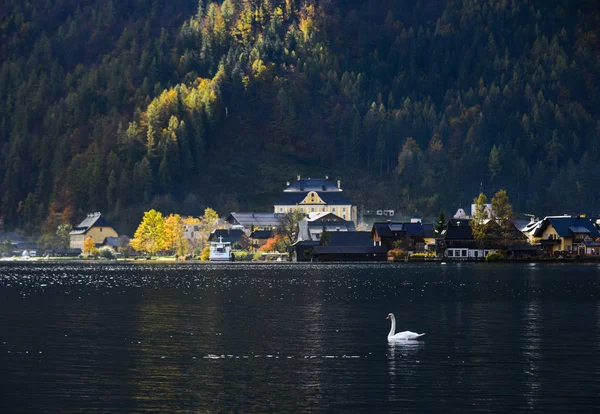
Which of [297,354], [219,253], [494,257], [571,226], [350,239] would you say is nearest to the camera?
[297,354]

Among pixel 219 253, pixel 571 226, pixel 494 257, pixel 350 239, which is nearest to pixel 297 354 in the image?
pixel 494 257

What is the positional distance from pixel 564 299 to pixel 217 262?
376 ft

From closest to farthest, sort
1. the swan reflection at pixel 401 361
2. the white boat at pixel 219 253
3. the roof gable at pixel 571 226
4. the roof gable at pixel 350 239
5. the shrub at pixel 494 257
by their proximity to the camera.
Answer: the swan reflection at pixel 401 361, the shrub at pixel 494 257, the roof gable at pixel 571 226, the roof gable at pixel 350 239, the white boat at pixel 219 253

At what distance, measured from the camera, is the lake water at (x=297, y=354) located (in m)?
35.3

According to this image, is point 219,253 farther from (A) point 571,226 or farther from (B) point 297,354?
(B) point 297,354

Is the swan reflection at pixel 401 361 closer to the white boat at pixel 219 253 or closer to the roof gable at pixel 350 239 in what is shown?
the roof gable at pixel 350 239

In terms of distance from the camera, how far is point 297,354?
45.2 m

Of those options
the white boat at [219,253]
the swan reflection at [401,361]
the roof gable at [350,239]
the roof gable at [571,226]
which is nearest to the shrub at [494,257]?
the roof gable at [571,226]

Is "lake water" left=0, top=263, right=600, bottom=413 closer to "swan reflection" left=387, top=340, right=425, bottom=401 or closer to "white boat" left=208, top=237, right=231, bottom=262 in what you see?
"swan reflection" left=387, top=340, right=425, bottom=401

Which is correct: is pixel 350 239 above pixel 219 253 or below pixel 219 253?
above

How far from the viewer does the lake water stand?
3531 cm

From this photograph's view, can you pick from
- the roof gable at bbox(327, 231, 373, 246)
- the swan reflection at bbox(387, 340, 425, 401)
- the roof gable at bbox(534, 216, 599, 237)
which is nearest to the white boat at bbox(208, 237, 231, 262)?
the roof gable at bbox(327, 231, 373, 246)

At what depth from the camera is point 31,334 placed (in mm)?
52531

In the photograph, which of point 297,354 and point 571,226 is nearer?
point 297,354
